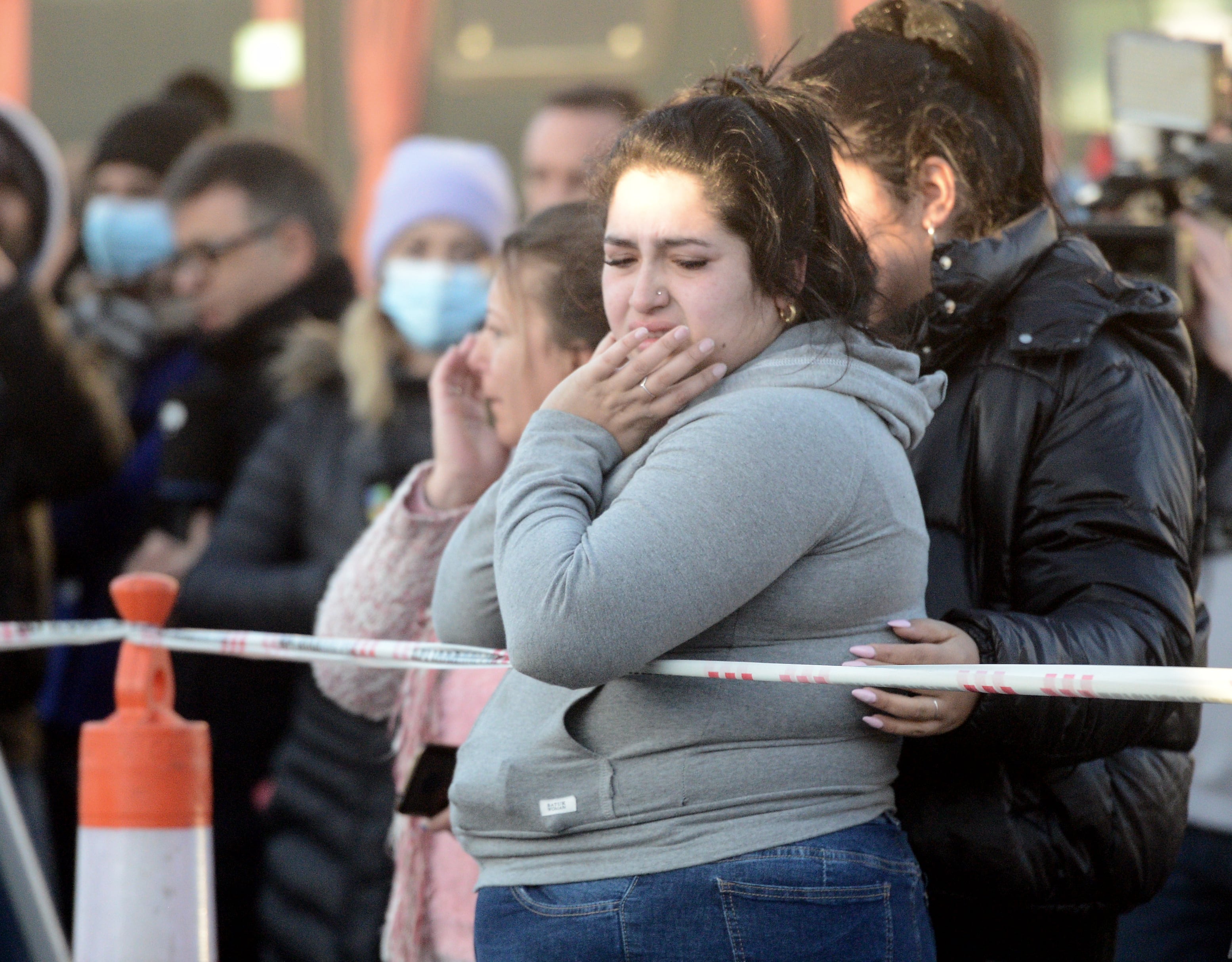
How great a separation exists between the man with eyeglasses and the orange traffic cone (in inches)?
55.6

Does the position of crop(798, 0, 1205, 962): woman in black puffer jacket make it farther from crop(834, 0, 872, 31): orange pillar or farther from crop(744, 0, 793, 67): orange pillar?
crop(744, 0, 793, 67): orange pillar

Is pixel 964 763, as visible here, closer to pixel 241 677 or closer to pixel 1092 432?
pixel 1092 432

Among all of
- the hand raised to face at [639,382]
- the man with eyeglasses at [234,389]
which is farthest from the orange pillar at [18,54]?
the hand raised to face at [639,382]

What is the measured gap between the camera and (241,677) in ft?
13.8

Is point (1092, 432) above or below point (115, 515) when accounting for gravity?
above

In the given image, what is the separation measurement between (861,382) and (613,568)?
367 mm

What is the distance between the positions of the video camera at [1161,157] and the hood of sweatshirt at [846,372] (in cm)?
111

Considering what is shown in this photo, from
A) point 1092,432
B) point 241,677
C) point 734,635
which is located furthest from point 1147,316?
point 241,677

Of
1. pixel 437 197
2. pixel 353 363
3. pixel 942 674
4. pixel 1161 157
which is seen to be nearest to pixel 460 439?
pixel 942 674

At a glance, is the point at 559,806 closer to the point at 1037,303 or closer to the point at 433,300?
the point at 1037,303

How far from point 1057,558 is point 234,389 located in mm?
2928

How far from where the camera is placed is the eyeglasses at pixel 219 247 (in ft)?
15.7

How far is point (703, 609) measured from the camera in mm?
1662

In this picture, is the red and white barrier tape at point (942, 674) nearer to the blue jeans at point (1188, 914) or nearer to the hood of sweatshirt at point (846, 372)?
the hood of sweatshirt at point (846, 372)
